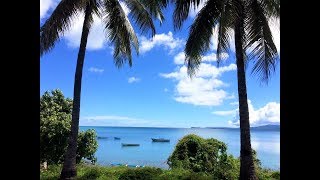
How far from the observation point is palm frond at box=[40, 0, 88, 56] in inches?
595

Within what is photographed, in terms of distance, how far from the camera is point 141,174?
51.3ft

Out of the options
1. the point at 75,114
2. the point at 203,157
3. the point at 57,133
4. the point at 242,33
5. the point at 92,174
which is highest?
the point at 242,33

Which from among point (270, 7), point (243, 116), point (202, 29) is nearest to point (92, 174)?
point (243, 116)

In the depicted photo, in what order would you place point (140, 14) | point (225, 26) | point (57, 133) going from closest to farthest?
point (225, 26), point (140, 14), point (57, 133)

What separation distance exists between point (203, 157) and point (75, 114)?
6.16 meters

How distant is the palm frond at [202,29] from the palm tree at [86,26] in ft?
5.36

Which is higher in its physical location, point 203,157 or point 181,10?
point 181,10

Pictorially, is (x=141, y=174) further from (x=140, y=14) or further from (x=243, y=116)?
(x=140, y=14)

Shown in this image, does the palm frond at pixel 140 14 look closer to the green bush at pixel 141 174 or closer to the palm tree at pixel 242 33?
the palm tree at pixel 242 33

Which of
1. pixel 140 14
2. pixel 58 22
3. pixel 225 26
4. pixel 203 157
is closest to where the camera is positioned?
pixel 225 26

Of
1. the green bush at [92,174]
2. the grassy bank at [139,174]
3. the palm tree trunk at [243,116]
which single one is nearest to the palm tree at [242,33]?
the palm tree trunk at [243,116]
